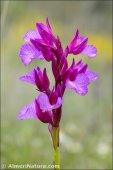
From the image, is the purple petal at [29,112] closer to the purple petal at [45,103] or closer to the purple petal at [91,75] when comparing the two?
the purple petal at [45,103]

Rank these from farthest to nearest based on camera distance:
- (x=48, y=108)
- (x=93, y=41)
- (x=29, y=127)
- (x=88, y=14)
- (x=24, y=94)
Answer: (x=93, y=41), (x=88, y=14), (x=24, y=94), (x=29, y=127), (x=48, y=108)

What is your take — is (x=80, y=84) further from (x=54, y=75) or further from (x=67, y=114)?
(x=67, y=114)

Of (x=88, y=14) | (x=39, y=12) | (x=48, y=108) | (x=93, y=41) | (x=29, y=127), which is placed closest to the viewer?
(x=48, y=108)

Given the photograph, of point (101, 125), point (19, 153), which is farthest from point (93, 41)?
point (19, 153)

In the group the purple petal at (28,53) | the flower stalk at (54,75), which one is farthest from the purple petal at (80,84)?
the purple petal at (28,53)

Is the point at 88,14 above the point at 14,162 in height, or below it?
above

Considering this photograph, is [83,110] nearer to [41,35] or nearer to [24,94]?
[24,94]

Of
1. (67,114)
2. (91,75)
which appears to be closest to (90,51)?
(91,75)
